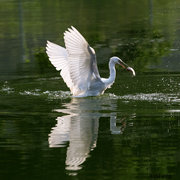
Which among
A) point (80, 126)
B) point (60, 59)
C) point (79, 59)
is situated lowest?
point (80, 126)

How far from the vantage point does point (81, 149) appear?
360 inches

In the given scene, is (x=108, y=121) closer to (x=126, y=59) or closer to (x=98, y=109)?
(x=98, y=109)

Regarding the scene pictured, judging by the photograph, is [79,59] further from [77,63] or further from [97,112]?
[97,112]

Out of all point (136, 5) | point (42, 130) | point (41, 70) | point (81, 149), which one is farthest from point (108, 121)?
point (136, 5)

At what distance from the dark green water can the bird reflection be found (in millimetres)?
13

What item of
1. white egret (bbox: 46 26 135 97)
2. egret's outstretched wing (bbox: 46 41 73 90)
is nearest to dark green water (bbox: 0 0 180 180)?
white egret (bbox: 46 26 135 97)

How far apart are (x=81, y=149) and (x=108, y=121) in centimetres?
188

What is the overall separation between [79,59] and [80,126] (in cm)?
262

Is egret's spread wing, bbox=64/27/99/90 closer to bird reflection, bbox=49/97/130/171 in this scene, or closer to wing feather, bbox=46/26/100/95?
wing feather, bbox=46/26/100/95

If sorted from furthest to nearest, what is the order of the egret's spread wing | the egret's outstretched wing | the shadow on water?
the egret's outstretched wing < the egret's spread wing < the shadow on water

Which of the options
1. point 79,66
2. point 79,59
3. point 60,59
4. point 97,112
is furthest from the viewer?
point 60,59

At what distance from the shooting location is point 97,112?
11820mm

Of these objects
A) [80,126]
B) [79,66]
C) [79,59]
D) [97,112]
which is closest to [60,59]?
[79,66]

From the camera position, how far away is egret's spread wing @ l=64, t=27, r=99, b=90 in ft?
41.4
